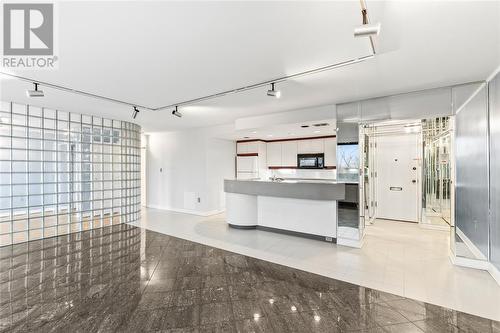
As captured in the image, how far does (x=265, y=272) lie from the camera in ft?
10.5

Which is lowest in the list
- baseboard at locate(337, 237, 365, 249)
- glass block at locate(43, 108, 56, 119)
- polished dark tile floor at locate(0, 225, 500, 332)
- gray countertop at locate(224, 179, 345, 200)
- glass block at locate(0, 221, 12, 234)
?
polished dark tile floor at locate(0, 225, 500, 332)

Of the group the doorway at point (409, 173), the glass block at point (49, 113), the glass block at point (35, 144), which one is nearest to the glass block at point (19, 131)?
the glass block at point (35, 144)

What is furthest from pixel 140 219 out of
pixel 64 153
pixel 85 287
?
pixel 85 287

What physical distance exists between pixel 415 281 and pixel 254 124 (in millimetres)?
4038

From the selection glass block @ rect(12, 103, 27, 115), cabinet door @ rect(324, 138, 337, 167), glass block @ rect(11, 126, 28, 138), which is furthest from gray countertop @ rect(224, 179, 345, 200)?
glass block @ rect(12, 103, 27, 115)

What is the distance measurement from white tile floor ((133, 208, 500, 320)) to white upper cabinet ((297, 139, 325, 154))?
2.43 m

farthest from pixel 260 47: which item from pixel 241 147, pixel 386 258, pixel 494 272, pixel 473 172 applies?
pixel 241 147

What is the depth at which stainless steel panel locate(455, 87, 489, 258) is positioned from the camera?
3265mm

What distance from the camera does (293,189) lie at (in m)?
4.75

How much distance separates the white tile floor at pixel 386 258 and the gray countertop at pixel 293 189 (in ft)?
2.86

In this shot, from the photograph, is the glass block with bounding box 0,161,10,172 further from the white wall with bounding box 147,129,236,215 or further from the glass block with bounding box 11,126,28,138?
the white wall with bounding box 147,129,236,215

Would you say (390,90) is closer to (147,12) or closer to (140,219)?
(147,12)

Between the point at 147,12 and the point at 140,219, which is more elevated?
the point at 147,12

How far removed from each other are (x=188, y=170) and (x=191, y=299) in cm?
517
